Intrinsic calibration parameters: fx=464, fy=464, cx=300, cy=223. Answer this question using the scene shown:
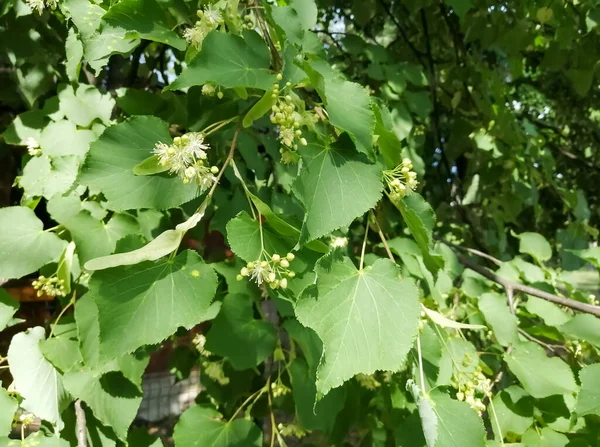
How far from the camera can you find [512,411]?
1.20 metres

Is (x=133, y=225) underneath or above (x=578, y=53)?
underneath

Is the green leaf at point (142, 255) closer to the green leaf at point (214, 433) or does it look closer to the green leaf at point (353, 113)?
the green leaf at point (353, 113)

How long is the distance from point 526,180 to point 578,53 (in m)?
0.64

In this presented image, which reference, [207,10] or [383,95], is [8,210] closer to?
[207,10]

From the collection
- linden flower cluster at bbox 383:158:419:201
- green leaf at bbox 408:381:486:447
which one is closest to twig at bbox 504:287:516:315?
green leaf at bbox 408:381:486:447

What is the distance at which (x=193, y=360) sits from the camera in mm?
1879

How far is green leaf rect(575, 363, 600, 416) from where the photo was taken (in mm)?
992

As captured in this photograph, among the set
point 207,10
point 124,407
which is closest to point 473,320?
point 124,407

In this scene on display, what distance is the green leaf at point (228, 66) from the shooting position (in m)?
0.77

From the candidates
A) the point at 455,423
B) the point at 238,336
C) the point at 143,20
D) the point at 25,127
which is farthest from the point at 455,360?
the point at 25,127

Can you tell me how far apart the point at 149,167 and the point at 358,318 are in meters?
0.47

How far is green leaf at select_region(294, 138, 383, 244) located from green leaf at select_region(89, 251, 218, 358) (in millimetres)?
223

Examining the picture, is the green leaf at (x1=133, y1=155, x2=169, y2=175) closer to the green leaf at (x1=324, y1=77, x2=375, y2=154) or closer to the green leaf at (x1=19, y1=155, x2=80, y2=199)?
the green leaf at (x1=324, y1=77, x2=375, y2=154)

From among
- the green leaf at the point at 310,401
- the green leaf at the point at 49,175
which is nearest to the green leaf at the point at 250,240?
the green leaf at the point at 310,401
